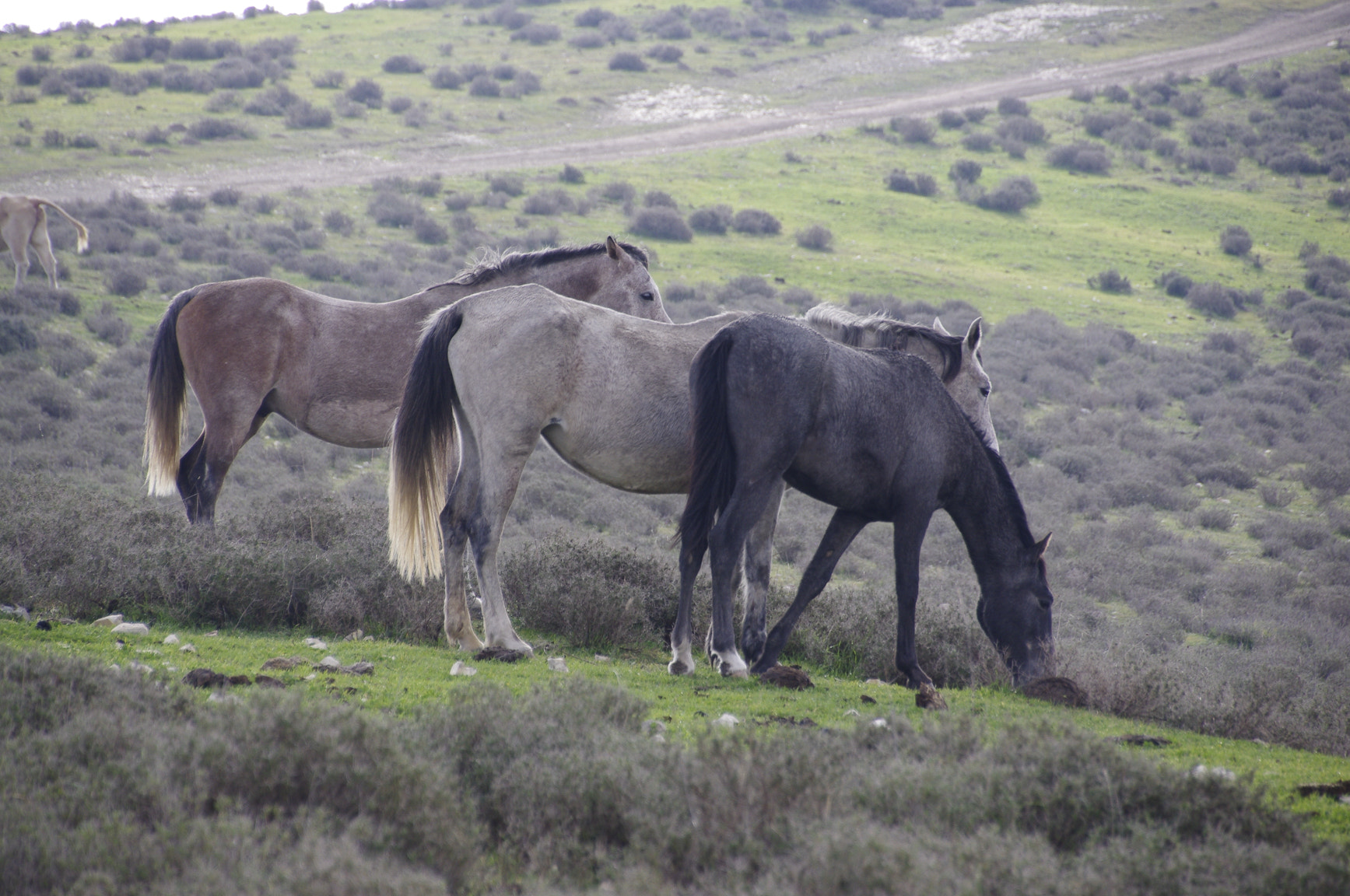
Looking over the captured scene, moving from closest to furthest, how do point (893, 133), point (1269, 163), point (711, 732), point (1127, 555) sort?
1. point (711, 732)
2. point (1127, 555)
3. point (1269, 163)
4. point (893, 133)

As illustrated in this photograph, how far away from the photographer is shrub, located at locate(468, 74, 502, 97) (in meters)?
46.9

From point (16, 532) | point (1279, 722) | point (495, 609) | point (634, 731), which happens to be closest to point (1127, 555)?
point (1279, 722)

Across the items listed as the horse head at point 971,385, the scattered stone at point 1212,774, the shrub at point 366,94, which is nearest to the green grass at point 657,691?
the scattered stone at point 1212,774

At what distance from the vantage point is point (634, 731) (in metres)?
4.26

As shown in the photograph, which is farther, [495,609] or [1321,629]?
[1321,629]

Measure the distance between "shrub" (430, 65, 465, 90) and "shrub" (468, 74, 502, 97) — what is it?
1040 mm

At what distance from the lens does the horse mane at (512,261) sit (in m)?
8.54

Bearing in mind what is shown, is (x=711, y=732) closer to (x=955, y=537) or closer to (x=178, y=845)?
(x=178, y=845)

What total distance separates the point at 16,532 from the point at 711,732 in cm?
645

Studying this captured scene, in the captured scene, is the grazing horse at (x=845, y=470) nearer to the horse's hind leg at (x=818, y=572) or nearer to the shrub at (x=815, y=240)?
the horse's hind leg at (x=818, y=572)

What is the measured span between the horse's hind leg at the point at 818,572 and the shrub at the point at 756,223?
2523cm

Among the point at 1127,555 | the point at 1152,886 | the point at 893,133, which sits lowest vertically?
the point at 1127,555

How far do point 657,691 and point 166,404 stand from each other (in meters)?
5.85

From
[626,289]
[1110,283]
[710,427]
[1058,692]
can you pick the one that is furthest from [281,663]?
[1110,283]
